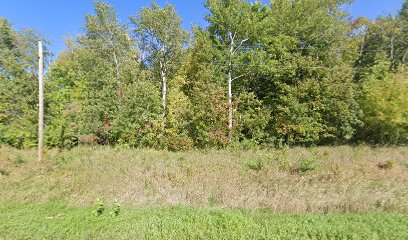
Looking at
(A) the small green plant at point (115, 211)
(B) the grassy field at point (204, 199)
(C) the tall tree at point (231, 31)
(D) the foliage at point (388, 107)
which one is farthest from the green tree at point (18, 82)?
(D) the foliage at point (388, 107)

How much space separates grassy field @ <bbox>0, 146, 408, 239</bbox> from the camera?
4.79 meters

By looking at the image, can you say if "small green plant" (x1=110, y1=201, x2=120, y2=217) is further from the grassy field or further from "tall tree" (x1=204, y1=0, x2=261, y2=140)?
"tall tree" (x1=204, y1=0, x2=261, y2=140)

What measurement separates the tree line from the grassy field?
7.40 m

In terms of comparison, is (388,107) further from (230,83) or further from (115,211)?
(115,211)

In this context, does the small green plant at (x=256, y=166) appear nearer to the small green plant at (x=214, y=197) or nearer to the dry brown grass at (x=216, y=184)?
the dry brown grass at (x=216, y=184)

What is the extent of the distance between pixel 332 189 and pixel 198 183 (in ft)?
14.2

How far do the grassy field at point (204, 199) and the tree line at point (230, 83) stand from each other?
24.3 feet

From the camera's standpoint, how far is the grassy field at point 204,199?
4.79 metres

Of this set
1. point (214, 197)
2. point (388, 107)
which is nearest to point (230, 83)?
point (388, 107)

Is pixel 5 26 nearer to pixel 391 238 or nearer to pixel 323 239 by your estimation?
pixel 323 239

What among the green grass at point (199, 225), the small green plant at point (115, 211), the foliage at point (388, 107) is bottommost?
the green grass at point (199, 225)

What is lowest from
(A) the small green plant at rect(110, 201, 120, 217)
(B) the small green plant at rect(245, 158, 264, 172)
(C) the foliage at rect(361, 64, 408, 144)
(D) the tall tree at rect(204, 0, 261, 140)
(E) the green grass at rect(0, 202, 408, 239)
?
(E) the green grass at rect(0, 202, 408, 239)

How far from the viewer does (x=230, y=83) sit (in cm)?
1897

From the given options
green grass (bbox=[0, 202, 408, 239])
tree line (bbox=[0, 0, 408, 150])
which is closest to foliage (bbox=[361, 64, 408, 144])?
tree line (bbox=[0, 0, 408, 150])
